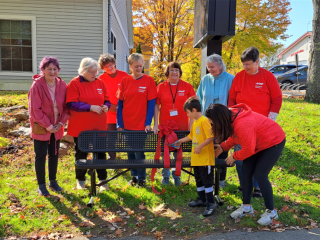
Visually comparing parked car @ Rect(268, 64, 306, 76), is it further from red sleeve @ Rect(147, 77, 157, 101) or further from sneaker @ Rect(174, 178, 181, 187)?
red sleeve @ Rect(147, 77, 157, 101)

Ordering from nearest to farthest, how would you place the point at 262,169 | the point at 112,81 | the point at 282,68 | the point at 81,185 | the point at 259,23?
the point at 262,169, the point at 81,185, the point at 112,81, the point at 259,23, the point at 282,68

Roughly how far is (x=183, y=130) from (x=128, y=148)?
2.96 feet

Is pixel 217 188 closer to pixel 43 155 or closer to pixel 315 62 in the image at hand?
pixel 43 155

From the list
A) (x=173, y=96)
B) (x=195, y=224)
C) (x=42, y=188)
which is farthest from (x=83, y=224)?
(x=173, y=96)

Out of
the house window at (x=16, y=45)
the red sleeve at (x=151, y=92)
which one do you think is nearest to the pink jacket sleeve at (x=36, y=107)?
the red sleeve at (x=151, y=92)

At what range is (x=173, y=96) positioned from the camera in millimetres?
4262

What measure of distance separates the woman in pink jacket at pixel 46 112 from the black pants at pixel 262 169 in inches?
105

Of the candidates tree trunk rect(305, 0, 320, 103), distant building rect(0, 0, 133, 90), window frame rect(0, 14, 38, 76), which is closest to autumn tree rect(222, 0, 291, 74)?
tree trunk rect(305, 0, 320, 103)

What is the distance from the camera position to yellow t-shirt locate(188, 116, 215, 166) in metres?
3.53

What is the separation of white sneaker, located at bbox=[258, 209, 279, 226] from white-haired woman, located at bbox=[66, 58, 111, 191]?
97.4 inches

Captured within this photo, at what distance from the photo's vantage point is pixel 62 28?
35.0 feet

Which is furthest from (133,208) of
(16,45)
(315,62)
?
(315,62)

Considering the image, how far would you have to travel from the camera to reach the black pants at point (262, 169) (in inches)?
130

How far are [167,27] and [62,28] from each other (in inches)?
199
